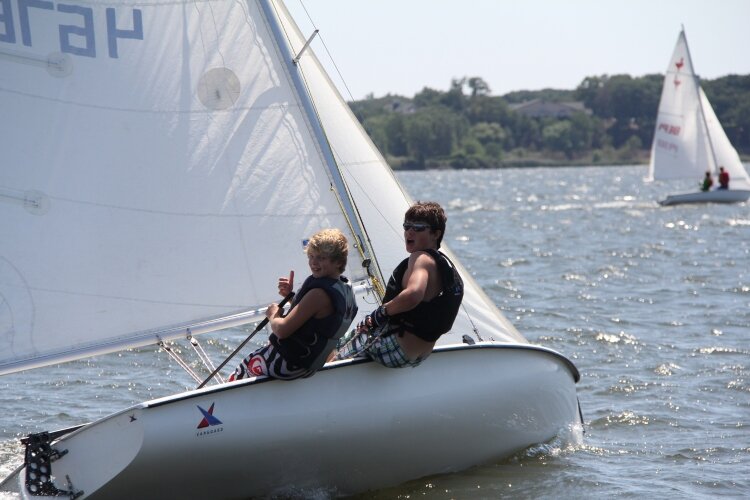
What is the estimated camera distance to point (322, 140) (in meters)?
5.50

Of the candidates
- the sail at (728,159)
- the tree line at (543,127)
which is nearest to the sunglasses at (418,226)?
the sail at (728,159)

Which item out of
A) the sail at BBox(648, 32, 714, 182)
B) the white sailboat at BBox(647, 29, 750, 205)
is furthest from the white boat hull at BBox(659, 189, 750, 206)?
the sail at BBox(648, 32, 714, 182)

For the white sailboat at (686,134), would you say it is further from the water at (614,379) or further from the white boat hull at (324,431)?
the white boat hull at (324,431)

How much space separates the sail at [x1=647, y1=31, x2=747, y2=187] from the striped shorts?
28512 millimetres

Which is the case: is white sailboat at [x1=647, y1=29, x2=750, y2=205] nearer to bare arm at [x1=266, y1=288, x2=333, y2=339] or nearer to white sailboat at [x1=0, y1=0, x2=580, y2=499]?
white sailboat at [x1=0, y1=0, x2=580, y2=499]

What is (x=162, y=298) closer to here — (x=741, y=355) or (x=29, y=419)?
(x=29, y=419)

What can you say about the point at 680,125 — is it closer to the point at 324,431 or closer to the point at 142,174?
the point at 142,174

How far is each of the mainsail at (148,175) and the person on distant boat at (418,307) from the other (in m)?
0.54

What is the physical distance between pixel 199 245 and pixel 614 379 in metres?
3.83

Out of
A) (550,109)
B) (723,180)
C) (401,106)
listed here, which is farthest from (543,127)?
(723,180)

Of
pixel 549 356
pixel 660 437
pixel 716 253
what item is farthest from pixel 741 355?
pixel 716 253

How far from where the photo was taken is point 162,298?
5309 millimetres

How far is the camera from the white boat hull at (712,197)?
98.9 feet

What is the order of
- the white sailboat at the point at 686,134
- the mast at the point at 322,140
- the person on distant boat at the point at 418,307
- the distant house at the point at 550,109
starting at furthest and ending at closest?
1. the distant house at the point at 550,109
2. the white sailboat at the point at 686,134
3. the mast at the point at 322,140
4. the person on distant boat at the point at 418,307
